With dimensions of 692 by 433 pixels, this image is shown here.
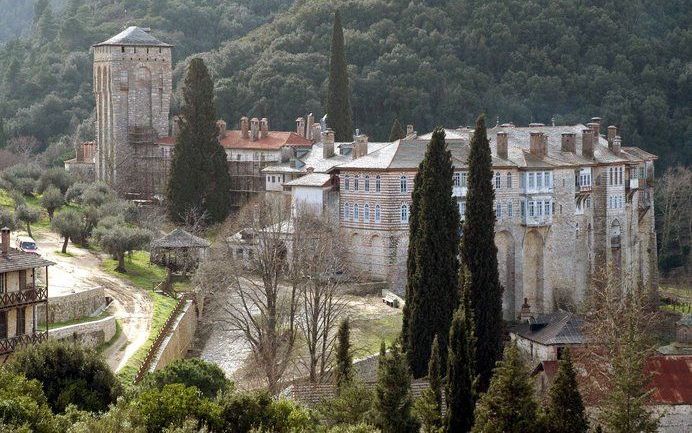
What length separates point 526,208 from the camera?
62.3 meters

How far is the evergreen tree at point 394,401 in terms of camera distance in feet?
121

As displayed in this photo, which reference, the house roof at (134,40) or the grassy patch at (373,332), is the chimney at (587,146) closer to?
the grassy patch at (373,332)

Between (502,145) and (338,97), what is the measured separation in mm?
22799

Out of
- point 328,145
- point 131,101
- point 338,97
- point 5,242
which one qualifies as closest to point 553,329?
point 328,145

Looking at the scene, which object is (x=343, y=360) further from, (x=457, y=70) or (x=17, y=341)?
(x=457, y=70)

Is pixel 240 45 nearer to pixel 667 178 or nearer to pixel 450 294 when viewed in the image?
pixel 667 178

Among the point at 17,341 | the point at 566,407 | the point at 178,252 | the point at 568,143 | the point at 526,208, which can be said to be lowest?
the point at 566,407

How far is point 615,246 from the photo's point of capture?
221 ft

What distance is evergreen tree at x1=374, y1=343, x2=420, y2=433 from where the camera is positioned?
36.9 metres

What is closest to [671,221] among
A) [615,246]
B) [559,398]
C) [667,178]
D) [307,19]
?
[667,178]

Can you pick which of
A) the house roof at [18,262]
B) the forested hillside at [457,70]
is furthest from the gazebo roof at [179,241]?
the forested hillside at [457,70]

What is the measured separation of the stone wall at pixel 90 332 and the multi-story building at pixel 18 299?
46.2 inches

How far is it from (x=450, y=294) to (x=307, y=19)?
207 ft

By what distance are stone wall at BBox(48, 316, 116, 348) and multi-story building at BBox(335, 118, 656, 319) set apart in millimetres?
17526
